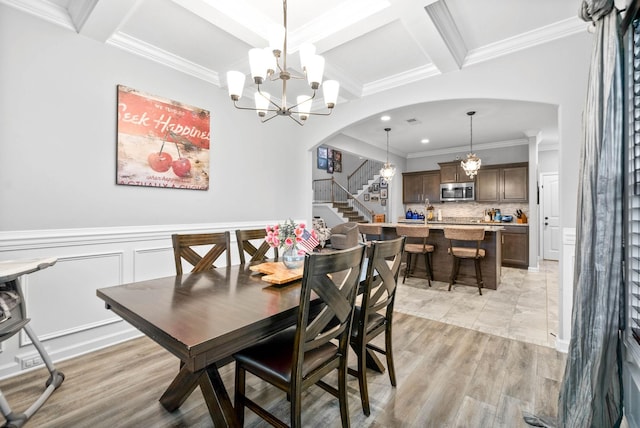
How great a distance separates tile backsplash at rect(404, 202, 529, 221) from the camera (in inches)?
269

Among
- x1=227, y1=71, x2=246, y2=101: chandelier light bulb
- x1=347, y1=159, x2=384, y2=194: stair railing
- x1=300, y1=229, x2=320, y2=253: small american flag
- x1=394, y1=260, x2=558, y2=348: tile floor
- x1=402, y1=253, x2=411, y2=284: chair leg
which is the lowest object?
x1=394, y1=260, x2=558, y2=348: tile floor

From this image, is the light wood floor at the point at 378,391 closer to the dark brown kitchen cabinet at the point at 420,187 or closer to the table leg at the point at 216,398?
the table leg at the point at 216,398

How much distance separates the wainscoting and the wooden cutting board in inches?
51.3

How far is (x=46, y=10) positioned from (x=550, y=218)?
9.29 metres

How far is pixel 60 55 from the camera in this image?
2.38 m

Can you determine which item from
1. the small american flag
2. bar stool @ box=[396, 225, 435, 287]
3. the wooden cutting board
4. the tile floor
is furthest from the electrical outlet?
bar stool @ box=[396, 225, 435, 287]

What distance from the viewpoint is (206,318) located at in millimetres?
1271

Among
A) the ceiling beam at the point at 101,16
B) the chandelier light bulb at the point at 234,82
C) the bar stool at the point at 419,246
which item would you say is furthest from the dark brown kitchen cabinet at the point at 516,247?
the ceiling beam at the point at 101,16

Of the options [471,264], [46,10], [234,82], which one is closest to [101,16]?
[46,10]

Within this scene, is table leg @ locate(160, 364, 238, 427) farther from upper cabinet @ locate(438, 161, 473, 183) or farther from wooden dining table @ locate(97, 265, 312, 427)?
upper cabinet @ locate(438, 161, 473, 183)

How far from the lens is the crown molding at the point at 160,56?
265cm

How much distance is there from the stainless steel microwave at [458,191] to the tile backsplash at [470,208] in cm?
33

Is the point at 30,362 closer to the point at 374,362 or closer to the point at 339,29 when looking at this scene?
the point at 374,362

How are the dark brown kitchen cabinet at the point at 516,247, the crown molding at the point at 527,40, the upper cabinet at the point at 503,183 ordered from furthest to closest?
the upper cabinet at the point at 503,183
the dark brown kitchen cabinet at the point at 516,247
the crown molding at the point at 527,40
